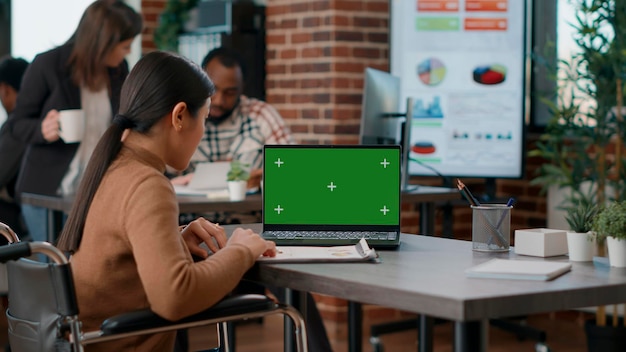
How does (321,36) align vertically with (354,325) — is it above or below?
above

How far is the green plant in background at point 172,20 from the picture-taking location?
6059 millimetres

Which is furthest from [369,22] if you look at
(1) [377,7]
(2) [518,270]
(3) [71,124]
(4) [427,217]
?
(2) [518,270]

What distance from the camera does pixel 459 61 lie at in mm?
5051

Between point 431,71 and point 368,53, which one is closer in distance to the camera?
point 431,71

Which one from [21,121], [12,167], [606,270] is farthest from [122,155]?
[12,167]

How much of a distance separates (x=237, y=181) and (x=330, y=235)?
147cm

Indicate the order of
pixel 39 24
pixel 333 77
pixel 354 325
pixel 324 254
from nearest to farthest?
pixel 324 254 → pixel 354 325 → pixel 333 77 → pixel 39 24

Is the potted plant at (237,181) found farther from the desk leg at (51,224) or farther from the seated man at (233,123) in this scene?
the desk leg at (51,224)

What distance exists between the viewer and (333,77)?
517cm

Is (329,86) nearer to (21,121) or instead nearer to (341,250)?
(21,121)

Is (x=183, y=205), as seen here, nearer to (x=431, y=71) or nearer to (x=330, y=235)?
(x=330, y=235)

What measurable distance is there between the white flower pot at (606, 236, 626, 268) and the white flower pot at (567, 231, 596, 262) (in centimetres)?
7

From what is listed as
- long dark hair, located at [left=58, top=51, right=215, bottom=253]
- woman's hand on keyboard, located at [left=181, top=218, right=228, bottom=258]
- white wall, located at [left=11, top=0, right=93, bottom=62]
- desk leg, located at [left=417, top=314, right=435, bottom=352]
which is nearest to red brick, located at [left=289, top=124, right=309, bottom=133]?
white wall, located at [left=11, top=0, right=93, bottom=62]

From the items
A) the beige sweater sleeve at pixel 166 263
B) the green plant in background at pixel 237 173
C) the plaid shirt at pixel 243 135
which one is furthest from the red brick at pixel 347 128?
the beige sweater sleeve at pixel 166 263
